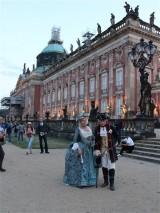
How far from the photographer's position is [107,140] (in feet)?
19.4

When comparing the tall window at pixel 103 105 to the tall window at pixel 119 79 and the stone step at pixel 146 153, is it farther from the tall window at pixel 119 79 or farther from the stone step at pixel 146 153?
the stone step at pixel 146 153

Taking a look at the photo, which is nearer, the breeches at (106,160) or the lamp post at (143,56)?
the breeches at (106,160)

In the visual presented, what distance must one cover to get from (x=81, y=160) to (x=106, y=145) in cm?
68

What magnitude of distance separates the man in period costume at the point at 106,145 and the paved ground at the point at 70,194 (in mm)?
422

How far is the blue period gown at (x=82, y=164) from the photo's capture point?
5.76 metres

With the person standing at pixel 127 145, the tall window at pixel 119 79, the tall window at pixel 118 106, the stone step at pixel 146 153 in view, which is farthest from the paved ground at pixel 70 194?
the tall window at pixel 119 79

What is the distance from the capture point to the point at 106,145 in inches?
232

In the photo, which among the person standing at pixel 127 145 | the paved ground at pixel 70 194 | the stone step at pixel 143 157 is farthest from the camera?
the person standing at pixel 127 145

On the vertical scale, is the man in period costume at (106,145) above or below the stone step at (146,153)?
above

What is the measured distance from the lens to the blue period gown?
18.9 ft

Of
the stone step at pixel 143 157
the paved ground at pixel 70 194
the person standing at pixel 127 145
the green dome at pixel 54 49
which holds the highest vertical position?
the green dome at pixel 54 49

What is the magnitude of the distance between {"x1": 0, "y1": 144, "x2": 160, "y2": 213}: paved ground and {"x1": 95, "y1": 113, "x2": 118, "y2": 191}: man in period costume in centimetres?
42

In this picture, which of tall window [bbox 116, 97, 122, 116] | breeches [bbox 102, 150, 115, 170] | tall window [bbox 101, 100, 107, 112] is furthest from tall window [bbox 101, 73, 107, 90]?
breeches [bbox 102, 150, 115, 170]

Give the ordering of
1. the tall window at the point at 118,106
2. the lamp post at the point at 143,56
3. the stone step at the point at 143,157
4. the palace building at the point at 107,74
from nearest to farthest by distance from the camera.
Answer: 1. the stone step at the point at 143,157
2. the lamp post at the point at 143,56
3. the palace building at the point at 107,74
4. the tall window at the point at 118,106
